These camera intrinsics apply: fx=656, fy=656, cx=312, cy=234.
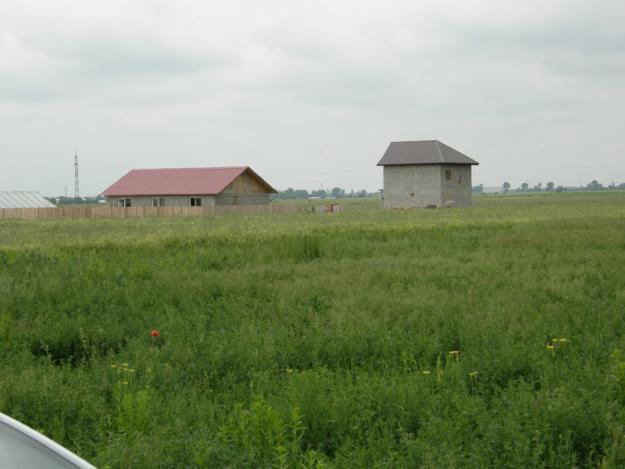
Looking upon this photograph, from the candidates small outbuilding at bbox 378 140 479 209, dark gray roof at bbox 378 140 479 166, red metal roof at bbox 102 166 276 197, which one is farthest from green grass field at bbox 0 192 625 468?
dark gray roof at bbox 378 140 479 166

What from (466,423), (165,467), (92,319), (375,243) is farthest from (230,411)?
(375,243)

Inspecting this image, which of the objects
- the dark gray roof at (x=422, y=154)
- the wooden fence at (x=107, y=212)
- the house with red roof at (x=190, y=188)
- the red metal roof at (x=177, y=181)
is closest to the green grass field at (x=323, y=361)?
the wooden fence at (x=107, y=212)

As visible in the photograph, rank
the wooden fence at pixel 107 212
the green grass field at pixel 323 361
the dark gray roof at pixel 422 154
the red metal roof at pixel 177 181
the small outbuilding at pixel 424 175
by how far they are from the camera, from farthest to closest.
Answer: the dark gray roof at pixel 422 154 < the small outbuilding at pixel 424 175 < the red metal roof at pixel 177 181 < the wooden fence at pixel 107 212 < the green grass field at pixel 323 361

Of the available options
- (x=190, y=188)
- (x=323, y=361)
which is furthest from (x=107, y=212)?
(x=323, y=361)

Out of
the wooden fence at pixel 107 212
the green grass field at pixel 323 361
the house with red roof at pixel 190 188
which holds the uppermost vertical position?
the house with red roof at pixel 190 188

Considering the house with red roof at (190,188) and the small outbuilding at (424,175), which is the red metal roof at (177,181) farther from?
the small outbuilding at (424,175)

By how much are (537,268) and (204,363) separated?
32.4 ft

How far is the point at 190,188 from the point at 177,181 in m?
3.27

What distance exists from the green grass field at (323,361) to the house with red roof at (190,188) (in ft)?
158

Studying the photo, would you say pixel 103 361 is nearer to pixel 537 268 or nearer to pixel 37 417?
pixel 37 417

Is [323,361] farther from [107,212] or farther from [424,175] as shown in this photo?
[424,175]

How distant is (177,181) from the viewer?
67.5 m

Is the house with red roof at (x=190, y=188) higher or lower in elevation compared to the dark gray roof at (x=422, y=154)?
lower

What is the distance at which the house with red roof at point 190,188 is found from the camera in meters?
64.2
